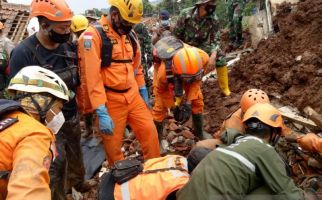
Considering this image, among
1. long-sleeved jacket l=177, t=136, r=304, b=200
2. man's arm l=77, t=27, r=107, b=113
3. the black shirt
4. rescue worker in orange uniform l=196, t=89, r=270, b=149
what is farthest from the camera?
man's arm l=77, t=27, r=107, b=113

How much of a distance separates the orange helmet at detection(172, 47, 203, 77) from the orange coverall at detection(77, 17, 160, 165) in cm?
51

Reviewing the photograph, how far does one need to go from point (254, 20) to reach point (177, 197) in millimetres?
7587

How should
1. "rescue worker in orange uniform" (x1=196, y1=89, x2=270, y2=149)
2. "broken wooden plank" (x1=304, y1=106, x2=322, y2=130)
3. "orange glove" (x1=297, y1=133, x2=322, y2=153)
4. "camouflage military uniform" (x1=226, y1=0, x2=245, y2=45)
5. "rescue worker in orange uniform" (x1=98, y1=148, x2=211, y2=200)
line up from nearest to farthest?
1. "rescue worker in orange uniform" (x1=98, y1=148, x2=211, y2=200)
2. "orange glove" (x1=297, y1=133, x2=322, y2=153)
3. "rescue worker in orange uniform" (x1=196, y1=89, x2=270, y2=149)
4. "broken wooden plank" (x1=304, y1=106, x2=322, y2=130)
5. "camouflage military uniform" (x1=226, y1=0, x2=245, y2=45)

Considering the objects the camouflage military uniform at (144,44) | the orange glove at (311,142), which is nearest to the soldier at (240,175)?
the orange glove at (311,142)

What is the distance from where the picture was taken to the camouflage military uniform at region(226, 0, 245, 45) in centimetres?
967

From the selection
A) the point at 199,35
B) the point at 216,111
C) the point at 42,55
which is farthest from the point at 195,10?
the point at 42,55

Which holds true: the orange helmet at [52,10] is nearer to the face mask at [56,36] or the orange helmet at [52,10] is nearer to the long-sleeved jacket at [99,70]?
the face mask at [56,36]

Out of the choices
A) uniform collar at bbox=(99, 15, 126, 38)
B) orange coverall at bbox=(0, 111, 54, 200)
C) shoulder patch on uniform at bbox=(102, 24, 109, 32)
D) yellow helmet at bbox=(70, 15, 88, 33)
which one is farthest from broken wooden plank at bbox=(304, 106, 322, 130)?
yellow helmet at bbox=(70, 15, 88, 33)

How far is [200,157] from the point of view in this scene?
9.98 ft

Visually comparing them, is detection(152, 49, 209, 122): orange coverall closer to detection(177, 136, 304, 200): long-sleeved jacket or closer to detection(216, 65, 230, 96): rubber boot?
detection(216, 65, 230, 96): rubber boot

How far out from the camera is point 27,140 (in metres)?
1.99

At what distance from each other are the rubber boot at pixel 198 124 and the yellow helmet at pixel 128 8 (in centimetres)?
194

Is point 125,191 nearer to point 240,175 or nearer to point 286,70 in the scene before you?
point 240,175

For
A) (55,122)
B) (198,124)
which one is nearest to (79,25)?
(198,124)
